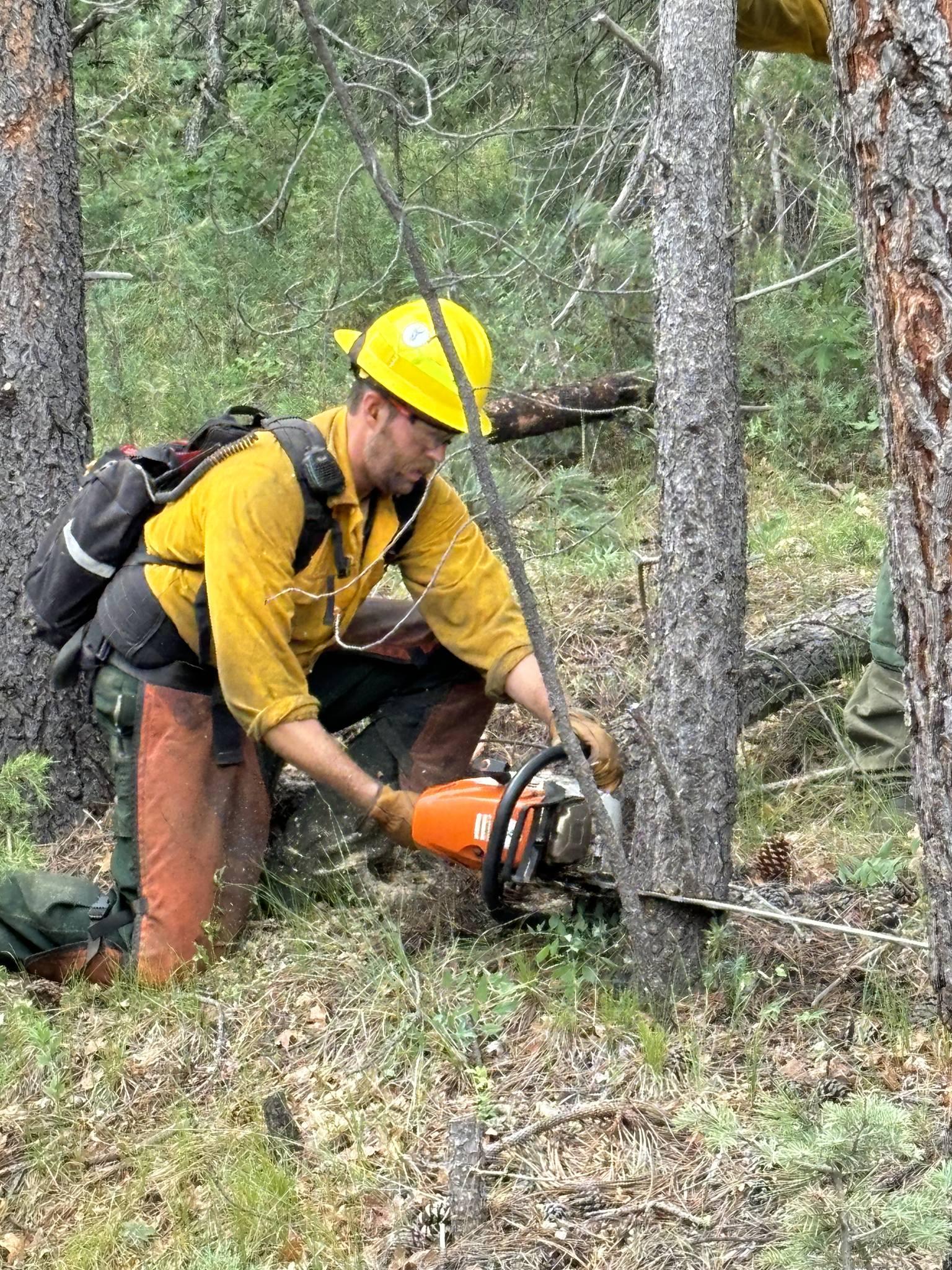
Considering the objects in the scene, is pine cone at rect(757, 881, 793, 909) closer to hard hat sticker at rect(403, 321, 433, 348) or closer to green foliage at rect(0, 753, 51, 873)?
hard hat sticker at rect(403, 321, 433, 348)

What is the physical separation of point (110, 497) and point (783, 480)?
13.5 feet

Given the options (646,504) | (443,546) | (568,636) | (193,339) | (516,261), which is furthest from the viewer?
(193,339)

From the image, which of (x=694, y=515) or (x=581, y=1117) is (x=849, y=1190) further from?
(x=694, y=515)

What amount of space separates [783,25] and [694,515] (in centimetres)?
160

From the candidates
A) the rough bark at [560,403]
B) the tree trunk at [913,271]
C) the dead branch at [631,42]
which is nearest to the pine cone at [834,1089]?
the tree trunk at [913,271]

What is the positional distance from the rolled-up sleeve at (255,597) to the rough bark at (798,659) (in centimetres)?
182

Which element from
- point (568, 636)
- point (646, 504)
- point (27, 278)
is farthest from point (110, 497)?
point (646, 504)

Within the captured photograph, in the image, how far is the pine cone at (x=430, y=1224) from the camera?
2.71 m

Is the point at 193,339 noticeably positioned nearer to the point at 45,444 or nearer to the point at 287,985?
the point at 45,444

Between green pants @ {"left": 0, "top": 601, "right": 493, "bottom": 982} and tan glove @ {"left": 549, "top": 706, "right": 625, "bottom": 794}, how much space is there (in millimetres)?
797

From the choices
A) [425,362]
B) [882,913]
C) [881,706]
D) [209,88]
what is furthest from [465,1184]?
[209,88]

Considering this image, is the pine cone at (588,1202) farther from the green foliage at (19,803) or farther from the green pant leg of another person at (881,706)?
the green pant leg of another person at (881,706)

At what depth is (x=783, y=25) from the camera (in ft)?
12.3

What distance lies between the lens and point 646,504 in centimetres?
683
